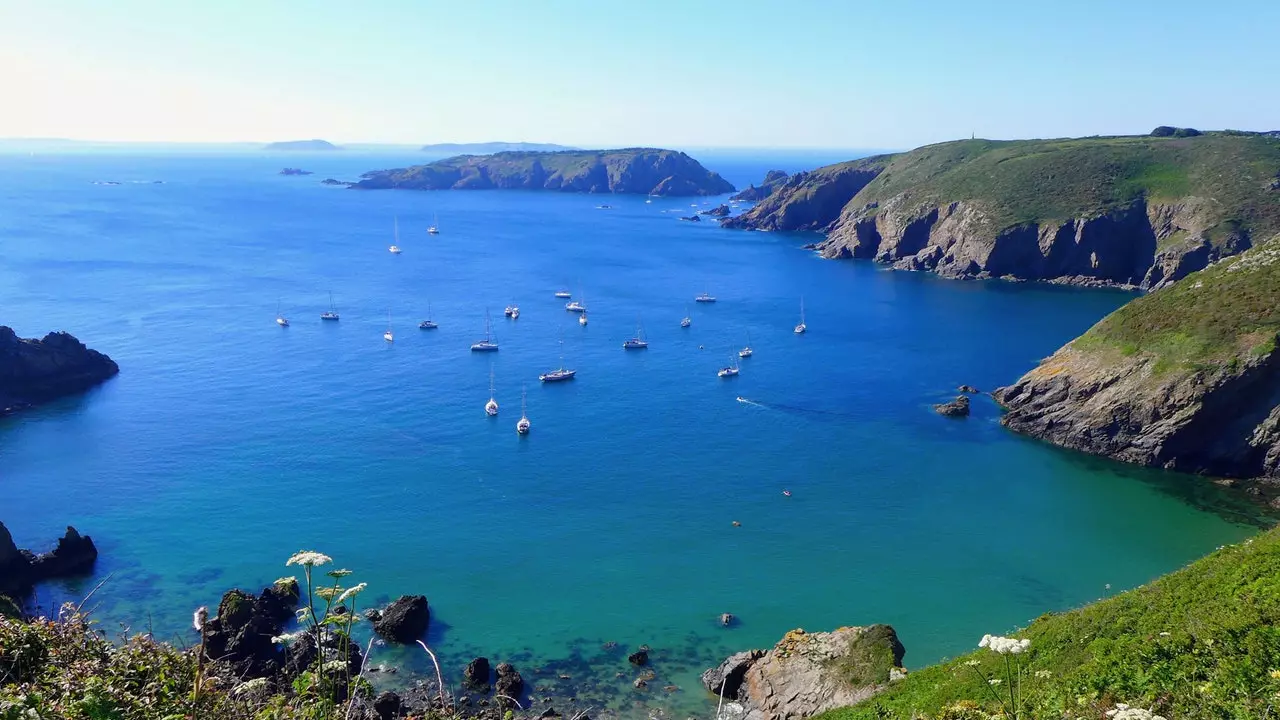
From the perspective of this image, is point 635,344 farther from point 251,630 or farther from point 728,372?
point 251,630

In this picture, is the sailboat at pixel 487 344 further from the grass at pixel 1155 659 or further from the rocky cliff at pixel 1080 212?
the rocky cliff at pixel 1080 212

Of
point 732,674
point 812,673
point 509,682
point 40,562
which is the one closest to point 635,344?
point 40,562

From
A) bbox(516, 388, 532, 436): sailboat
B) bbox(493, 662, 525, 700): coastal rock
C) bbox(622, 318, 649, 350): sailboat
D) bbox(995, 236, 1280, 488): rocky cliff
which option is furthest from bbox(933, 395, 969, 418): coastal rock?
bbox(493, 662, 525, 700): coastal rock

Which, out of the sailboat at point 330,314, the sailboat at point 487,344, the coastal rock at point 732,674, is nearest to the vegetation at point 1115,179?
the sailboat at point 487,344

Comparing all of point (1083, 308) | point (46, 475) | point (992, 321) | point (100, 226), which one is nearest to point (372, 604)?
point (46, 475)

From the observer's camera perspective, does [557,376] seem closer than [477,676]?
No

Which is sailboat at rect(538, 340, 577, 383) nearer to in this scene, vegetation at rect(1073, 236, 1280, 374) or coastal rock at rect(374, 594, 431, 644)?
coastal rock at rect(374, 594, 431, 644)
